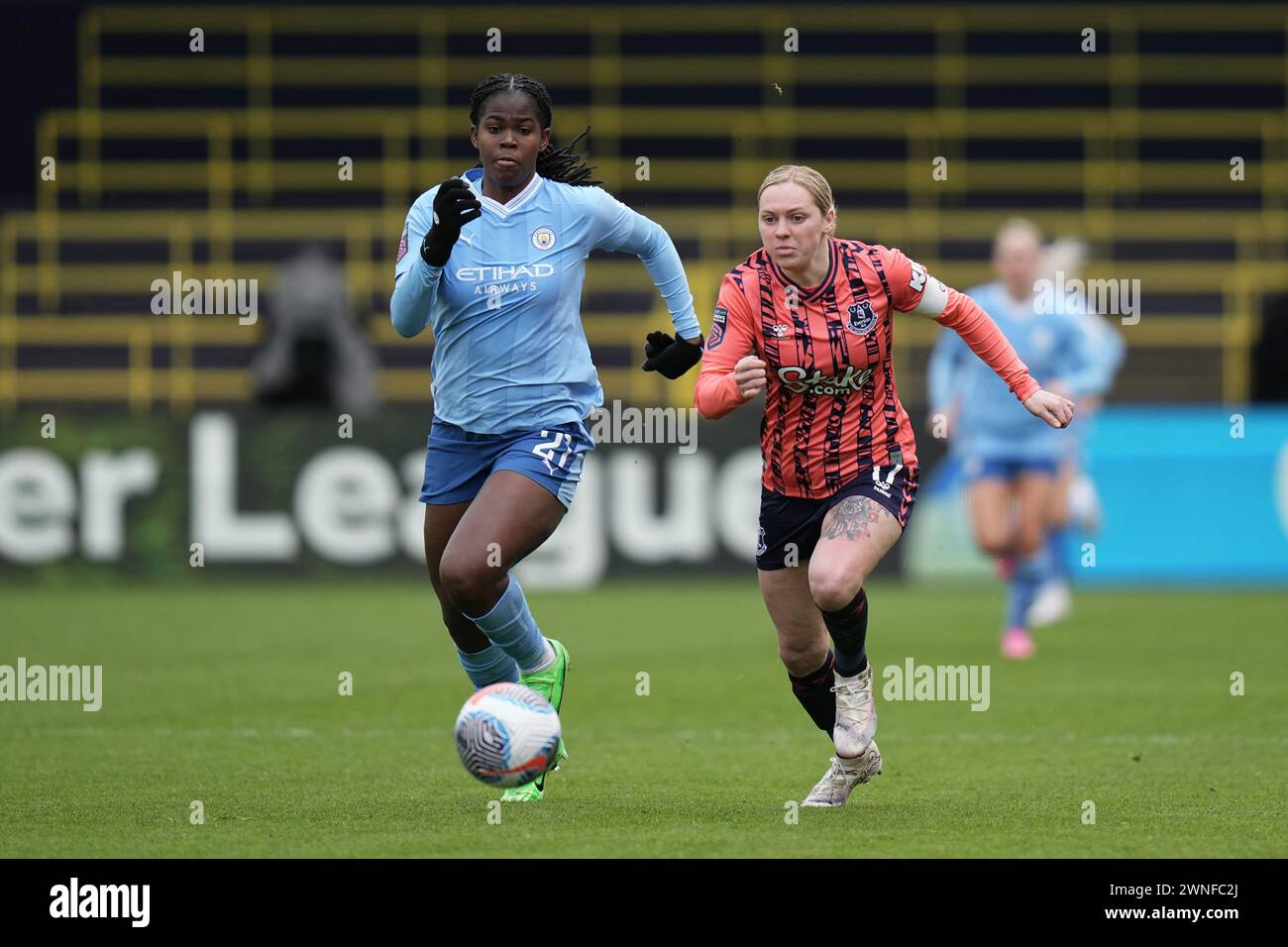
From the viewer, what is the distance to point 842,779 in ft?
23.6

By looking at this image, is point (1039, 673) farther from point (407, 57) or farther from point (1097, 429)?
point (407, 57)

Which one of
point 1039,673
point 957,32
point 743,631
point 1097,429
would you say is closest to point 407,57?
point 957,32

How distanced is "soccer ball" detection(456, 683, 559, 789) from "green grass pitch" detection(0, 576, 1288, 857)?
20cm

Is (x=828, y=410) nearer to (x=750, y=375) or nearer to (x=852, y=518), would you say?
(x=852, y=518)

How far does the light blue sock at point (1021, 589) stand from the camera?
1275cm

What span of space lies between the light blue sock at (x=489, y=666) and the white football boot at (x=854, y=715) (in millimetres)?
1238

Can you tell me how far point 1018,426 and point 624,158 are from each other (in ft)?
37.9

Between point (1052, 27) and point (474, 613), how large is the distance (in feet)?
61.8

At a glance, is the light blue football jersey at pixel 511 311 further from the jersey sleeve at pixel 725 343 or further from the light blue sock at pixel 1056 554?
the light blue sock at pixel 1056 554

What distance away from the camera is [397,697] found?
426 inches

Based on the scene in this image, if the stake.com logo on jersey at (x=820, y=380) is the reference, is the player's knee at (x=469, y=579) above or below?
below

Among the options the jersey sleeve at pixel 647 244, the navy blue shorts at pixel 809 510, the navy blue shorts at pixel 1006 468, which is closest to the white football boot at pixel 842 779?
the navy blue shorts at pixel 809 510

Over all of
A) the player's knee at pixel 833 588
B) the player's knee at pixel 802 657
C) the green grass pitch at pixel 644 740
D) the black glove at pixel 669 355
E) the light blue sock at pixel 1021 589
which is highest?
the black glove at pixel 669 355

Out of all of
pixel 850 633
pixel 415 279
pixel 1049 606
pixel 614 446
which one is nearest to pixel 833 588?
pixel 850 633
